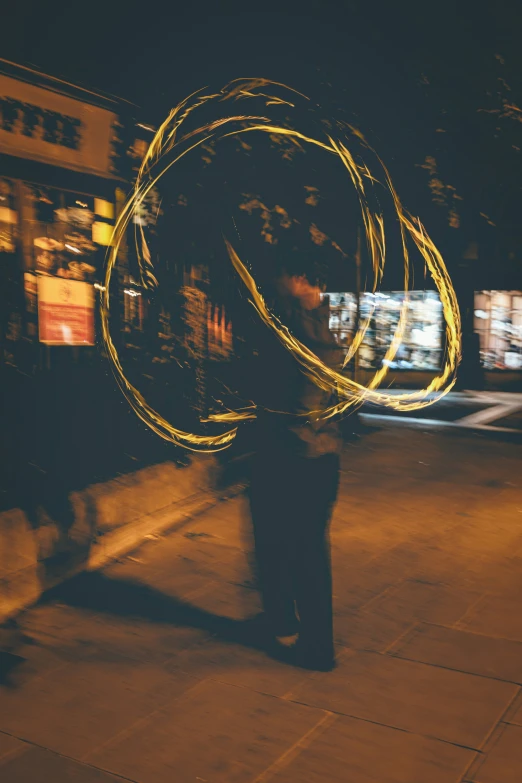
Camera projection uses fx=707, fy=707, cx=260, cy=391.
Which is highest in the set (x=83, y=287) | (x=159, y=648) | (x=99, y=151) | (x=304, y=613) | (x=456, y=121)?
(x=456, y=121)

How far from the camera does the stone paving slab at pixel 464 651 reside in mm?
3770

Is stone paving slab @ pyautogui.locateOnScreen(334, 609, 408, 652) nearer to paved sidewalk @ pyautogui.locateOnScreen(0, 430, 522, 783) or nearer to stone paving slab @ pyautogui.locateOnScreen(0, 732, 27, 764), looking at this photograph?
paved sidewalk @ pyautogui.locateOnScreen(0, 430, 522, 783)

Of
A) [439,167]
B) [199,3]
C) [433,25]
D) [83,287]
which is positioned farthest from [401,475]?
[199,3]

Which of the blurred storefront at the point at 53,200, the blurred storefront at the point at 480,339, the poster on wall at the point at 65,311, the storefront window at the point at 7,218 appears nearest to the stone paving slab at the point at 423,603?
the blurred storefront at the point at 53,200

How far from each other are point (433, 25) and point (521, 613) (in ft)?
18.6

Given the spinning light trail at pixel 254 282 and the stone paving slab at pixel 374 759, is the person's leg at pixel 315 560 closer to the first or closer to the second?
the spinning light trail at pixel 254 282

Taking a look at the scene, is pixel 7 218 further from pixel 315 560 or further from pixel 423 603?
pixel 423 603

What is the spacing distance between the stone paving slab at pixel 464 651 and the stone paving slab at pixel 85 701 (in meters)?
1.30

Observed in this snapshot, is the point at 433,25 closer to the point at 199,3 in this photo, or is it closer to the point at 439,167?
the point at 439,167

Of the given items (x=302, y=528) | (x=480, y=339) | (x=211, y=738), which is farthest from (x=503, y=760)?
(x=480, y=339)

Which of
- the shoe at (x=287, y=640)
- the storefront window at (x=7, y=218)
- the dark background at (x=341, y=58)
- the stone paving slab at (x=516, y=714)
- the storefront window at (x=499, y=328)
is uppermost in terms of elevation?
the dark background at (x=341, y=58)

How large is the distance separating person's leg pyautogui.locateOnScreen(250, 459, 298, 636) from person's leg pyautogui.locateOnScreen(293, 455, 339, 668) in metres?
0.11

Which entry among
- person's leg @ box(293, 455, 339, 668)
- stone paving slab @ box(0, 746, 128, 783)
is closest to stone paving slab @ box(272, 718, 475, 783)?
person's leg @ box(293, 455, 339, 668)

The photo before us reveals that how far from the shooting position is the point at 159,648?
401 cm
